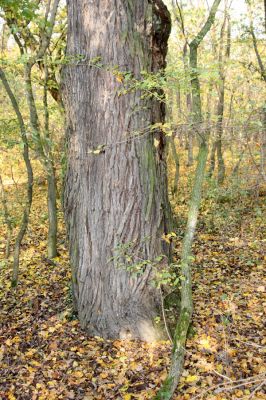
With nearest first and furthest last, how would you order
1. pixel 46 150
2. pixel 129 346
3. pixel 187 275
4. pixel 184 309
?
pixel 184 309 < pixel 187 275 < pixel 129 346 < pixel 46 150

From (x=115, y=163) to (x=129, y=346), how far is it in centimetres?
231

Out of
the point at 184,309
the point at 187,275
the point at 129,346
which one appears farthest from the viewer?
the point at 129,346

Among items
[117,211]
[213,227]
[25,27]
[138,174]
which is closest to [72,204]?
[117,211]

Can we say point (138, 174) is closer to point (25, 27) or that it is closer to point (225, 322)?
point (225, 322)

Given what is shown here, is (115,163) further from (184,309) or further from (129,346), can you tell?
(129,346)

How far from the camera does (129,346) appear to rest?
441 cm

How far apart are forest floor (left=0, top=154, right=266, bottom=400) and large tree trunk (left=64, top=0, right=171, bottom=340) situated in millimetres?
414

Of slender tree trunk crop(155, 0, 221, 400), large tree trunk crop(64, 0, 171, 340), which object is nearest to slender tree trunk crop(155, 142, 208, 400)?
slender tree trunk crop(155, 0, 221, 400)

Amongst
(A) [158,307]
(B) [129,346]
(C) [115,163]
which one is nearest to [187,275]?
(A) [158,307]

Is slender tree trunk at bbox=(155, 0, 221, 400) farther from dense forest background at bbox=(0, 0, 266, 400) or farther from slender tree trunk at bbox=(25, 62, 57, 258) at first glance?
slender tree trunk at bbox=(25, 62, 57, 258)

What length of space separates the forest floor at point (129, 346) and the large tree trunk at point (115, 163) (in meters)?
0.41

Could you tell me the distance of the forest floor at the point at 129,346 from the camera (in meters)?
3.77

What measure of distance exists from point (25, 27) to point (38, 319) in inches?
196

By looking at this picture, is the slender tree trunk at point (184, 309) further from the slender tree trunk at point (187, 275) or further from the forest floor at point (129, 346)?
the forest floor at point (129, 346)
